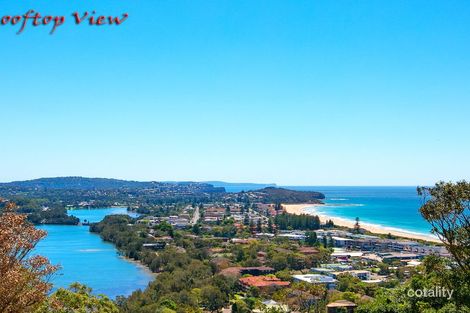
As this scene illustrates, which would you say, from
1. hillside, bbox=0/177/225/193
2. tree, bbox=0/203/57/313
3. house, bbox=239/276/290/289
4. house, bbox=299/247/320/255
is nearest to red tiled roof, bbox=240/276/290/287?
house, bbox=239/276/290/289

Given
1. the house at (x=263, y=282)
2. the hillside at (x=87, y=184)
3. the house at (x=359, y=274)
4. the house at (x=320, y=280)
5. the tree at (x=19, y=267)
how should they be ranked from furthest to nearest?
the hillside at (x=87, y=184) → the house at (x=359, y=274) → the house at (x=263, y=282) → the house at (x=320, y=280) → the tree at (x=19, y=267)

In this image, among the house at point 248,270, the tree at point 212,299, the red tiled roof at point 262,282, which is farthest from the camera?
the house at point 248,270

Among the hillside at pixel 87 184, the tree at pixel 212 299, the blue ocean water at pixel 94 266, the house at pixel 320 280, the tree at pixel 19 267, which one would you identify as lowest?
the blue ocean water at pixel 94 266

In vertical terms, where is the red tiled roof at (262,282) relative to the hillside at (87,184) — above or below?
below

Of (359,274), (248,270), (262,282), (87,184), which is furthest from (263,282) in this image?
(87,184)

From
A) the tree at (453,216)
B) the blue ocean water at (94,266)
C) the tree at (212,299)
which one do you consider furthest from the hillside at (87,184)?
the tree at (453,216)

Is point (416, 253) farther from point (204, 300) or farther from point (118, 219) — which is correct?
point (118, 219)

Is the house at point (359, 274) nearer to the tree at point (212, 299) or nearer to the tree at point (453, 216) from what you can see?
the tree at point (212, 299)
